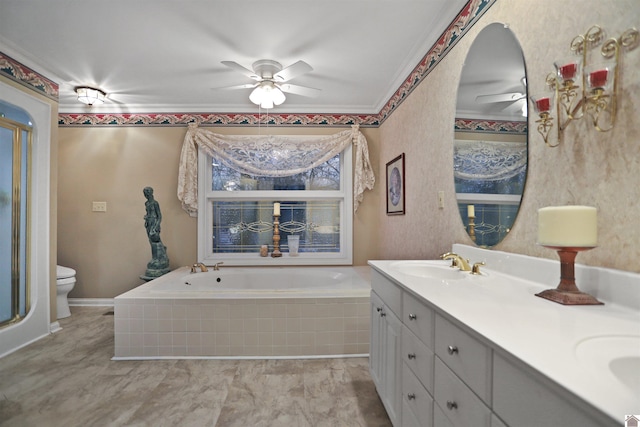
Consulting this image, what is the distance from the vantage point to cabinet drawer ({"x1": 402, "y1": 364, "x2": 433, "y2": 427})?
0.99m

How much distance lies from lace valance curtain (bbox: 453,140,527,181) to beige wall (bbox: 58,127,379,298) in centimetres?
294

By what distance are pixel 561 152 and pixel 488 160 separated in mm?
397

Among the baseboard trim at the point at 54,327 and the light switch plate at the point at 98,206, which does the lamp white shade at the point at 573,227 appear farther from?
the light switch plate at the point at 98,206

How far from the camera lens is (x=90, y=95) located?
301 cm

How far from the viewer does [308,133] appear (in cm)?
360

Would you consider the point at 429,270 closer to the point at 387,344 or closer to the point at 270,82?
the point at 387,344

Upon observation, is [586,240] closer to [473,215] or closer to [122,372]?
[473,215]

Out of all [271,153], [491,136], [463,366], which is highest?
[271,153]

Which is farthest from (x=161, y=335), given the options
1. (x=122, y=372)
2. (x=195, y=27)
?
(x=195, y=27)

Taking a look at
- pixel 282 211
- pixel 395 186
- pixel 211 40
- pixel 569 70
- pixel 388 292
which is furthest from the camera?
pixel 282 211

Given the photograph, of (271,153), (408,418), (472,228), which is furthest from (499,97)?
(271,153)

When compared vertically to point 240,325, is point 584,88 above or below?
above

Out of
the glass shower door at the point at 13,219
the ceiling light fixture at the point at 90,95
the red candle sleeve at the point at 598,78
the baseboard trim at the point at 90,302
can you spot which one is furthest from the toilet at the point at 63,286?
the red candle sleeve at the point at 598,78

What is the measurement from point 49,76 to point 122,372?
2.56m
